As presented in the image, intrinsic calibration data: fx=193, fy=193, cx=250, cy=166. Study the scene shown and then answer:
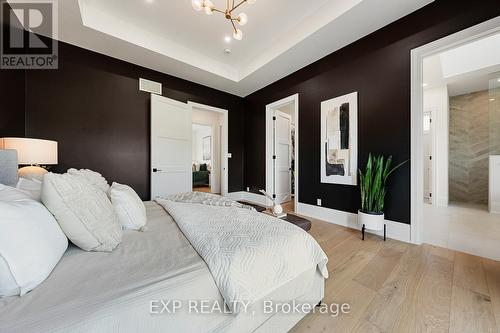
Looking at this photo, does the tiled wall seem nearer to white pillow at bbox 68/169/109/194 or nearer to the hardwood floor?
the hardwood floor

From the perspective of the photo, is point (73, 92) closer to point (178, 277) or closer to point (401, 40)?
point (178, 277)

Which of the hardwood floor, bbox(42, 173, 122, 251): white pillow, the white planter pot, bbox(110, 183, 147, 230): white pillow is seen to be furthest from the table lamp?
the white planter pot

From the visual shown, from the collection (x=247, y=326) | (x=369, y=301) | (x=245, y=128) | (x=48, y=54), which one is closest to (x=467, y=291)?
(x=369, y=301)

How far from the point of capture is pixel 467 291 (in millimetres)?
1405

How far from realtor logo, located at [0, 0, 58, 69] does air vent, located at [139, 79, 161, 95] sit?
1058 mm

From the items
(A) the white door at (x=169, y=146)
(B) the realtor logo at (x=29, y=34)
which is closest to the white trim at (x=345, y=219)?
(A) the white door at (x=169, y=146)

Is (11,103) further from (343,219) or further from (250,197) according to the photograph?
(343,219)

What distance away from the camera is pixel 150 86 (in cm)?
343

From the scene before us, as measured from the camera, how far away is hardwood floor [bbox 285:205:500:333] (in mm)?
1140

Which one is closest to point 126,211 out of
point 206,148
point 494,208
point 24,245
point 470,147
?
point 24,245

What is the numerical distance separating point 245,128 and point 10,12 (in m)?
3.88

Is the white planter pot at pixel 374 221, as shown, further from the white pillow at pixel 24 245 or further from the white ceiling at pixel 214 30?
the white pillow at pixel 24 245

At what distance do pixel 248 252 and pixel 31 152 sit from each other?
2392mm

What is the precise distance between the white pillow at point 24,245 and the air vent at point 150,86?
121 inches
